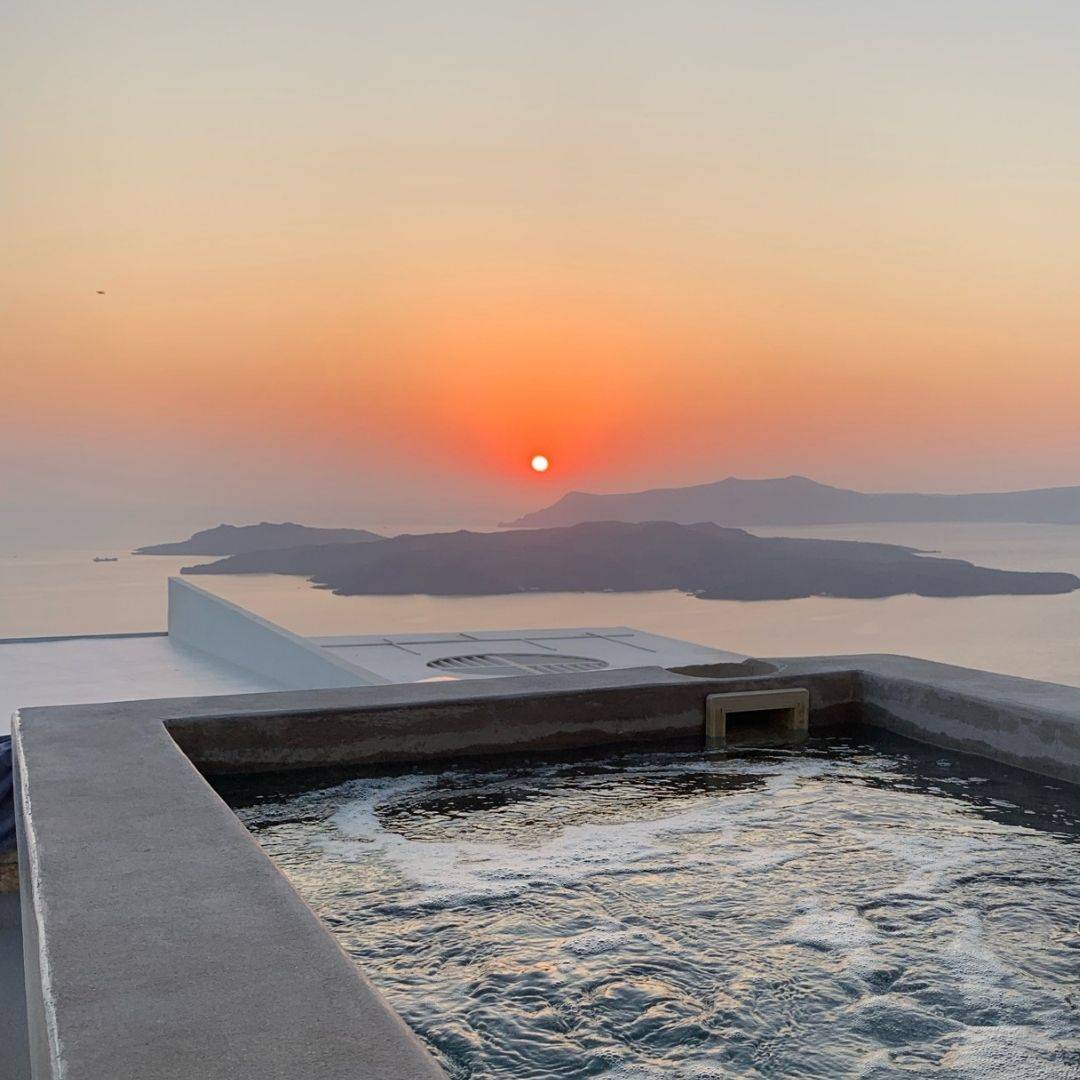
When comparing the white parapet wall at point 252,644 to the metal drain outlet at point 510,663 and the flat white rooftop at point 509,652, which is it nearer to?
the flat white rooftop at point 509,652

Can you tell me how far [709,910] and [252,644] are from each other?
7.40m

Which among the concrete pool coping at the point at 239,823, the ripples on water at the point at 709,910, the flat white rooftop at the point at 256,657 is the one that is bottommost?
the flat white rooftop at the point at 256,657

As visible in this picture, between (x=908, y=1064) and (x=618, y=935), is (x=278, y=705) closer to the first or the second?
(x=618, y=935)

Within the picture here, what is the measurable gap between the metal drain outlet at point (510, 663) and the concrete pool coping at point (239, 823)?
4.25 metres

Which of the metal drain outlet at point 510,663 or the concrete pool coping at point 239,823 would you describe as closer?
the concrete pool coping at point 239,823

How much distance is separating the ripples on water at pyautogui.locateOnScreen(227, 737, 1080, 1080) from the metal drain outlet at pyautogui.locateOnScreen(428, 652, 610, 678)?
15.6 feet

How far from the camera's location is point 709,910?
270 centimetres

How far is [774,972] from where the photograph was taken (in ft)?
7.72

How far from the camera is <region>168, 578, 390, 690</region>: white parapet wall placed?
7559 mm

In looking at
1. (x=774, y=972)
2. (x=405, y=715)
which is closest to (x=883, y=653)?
(x=405, y=715)

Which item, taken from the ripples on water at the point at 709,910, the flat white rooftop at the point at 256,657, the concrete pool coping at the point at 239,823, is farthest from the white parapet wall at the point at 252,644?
the ripples on water at the point at 709,910

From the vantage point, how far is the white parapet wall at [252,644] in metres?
7.56

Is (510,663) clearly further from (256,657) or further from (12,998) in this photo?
(12,998)

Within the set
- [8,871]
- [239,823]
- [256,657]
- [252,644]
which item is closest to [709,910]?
[239,823]
